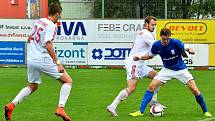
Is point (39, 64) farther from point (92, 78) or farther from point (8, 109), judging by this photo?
point (92, 78)

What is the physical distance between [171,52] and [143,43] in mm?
Answer: 924

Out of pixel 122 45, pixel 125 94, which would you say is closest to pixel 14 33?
pixel 122 45

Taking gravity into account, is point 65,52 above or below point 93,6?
below

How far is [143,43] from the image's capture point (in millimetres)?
13062

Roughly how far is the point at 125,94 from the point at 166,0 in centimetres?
1943

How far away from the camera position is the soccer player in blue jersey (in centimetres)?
1230

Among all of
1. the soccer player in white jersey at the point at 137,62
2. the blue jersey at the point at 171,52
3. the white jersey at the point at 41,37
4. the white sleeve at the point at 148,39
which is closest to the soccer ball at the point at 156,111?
the soccer player in white jersey at the point at 137,62

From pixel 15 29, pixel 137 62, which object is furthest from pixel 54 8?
pixel 15 29

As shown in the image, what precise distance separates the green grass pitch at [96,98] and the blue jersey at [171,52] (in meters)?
1.02

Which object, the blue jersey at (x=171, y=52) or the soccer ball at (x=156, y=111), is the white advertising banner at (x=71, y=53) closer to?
the soccer ball at (x=156, y=111)

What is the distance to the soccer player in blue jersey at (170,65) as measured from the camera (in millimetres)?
12305

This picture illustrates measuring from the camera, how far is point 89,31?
98.6 feet

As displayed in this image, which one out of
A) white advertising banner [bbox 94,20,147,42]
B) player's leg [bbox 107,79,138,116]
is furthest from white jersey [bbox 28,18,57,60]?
white advertising banner [bbox 94,20,147,42]

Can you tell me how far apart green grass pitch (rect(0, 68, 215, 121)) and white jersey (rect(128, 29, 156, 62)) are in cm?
129
